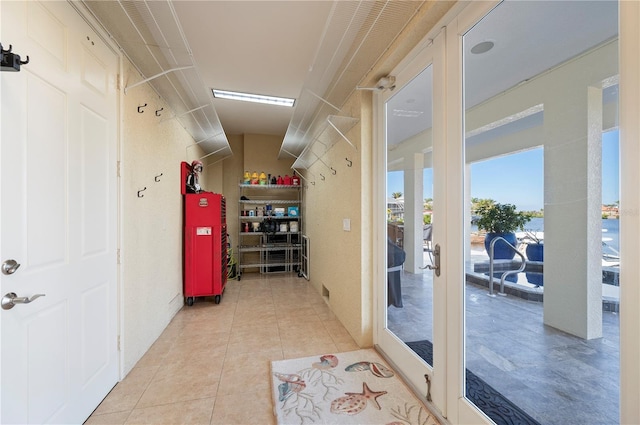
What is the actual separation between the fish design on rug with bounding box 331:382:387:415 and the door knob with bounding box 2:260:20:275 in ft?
6.25

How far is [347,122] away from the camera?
2764 millimetres

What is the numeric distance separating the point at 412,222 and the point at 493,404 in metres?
1.21

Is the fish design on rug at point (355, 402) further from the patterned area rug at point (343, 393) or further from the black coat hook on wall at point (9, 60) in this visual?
the black coat hook on wall at point (9, 60)

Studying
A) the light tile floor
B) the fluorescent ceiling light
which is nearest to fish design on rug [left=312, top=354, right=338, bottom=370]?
the light tile floor

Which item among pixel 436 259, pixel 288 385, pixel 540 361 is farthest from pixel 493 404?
pixel 288 385

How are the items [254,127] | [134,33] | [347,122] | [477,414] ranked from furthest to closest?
[254,127], [347,122], [134,33], [477,414]

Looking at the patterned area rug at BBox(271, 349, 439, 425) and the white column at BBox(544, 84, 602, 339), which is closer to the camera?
the white column at BBox(544, 84, 602, 339)

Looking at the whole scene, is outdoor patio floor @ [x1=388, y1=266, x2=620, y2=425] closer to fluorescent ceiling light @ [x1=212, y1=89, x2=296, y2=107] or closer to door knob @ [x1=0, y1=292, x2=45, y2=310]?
door knob @ [x1=0, y1=292, x2=45, y2=310]

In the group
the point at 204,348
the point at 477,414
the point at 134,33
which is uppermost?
the point at 134,33

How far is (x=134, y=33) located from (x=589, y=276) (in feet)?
9.80

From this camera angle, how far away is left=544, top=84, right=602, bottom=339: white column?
0.98 metres

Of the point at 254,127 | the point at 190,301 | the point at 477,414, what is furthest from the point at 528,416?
the point at 254,127

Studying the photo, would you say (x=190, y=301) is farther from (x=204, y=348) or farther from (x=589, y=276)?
(x=589, y=276)

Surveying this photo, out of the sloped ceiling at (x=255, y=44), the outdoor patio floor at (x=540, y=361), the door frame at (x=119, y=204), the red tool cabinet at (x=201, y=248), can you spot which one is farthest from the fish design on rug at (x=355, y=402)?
the red tool cabinet at (x=201, y=248)
